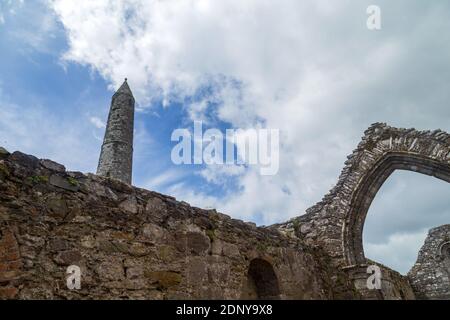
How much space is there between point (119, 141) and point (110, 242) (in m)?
13.3

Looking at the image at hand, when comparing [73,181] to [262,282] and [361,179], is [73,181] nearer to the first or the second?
[262,282]

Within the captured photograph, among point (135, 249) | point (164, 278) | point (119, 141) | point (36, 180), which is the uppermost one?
point (119, 141)

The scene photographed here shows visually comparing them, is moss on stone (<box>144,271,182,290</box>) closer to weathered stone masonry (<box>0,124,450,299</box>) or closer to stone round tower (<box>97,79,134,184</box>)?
weathered stone masonry (<box>0,124,450,299</box>)

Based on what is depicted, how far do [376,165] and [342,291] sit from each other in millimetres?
3137

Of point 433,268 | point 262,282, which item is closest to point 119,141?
point 262,282

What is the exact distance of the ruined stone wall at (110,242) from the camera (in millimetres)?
2621

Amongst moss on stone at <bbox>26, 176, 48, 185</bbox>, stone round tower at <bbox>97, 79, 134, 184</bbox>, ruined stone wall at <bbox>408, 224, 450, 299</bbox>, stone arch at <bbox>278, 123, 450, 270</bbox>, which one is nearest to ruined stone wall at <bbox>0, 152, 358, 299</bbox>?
moss on stone at <bbox>26, 176, 48, 185</bbox>

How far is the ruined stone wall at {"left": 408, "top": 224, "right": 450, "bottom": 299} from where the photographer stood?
1486 cm

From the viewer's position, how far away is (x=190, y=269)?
3869mm

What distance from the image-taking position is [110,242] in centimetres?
322

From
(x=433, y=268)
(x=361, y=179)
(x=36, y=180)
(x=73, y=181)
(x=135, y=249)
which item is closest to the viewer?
(x=36, y=180)

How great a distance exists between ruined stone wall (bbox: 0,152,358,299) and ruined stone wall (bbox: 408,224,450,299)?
13357mm

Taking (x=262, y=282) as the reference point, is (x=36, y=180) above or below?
→ above
